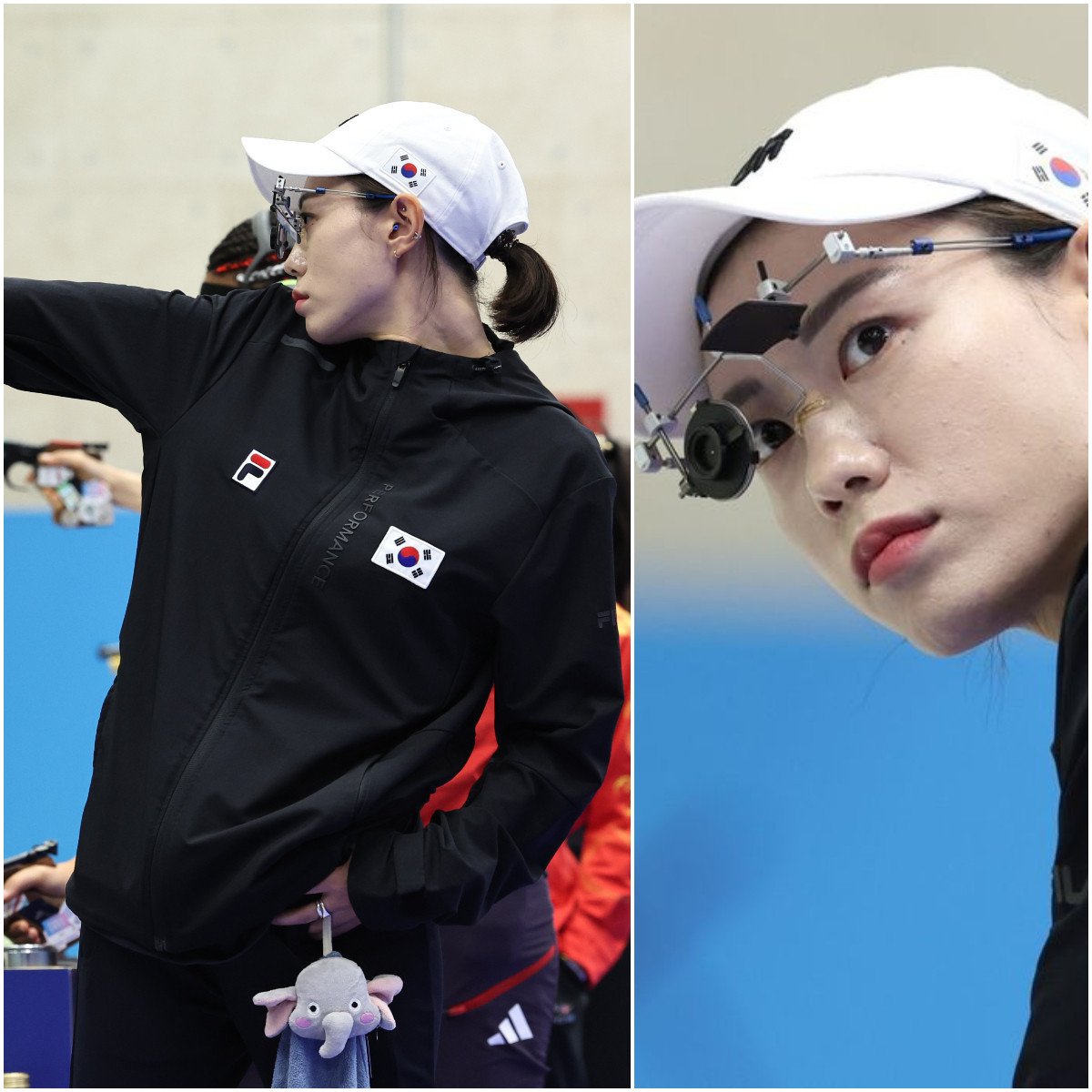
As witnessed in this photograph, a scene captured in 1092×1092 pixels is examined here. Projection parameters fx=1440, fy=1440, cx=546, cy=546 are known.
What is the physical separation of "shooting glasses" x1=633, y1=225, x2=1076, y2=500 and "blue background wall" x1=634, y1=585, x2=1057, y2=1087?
1.14 metres

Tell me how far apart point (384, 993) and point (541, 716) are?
0.37 meters

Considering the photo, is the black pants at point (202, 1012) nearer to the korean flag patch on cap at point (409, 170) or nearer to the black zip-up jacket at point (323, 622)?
the black zip-up jacket at point (323, 622)

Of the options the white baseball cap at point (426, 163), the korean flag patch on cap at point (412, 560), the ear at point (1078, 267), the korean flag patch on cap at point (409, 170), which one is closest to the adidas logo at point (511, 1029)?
the korean flag patch on cap at point (412, 560)

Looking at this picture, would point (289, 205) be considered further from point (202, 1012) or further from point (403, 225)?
point (202, 1012)

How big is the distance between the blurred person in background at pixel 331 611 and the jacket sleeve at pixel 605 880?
1.29m

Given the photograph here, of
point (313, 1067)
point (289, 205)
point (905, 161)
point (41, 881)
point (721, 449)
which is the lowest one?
point (313, 1067)

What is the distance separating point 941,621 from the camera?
57.9 inches

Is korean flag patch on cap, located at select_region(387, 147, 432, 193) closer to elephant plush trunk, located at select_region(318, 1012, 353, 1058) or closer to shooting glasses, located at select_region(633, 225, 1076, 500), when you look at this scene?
shooting glasses, located at select_region(633, 225, 1076, 500)

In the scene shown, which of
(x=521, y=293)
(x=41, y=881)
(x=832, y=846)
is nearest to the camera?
(x=521, y=293)

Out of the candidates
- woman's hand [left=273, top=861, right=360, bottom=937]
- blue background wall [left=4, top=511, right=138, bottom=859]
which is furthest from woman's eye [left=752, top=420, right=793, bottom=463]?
blue background wall [left=4, top=511, right=138, bottom=859]

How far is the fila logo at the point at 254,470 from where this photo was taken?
171cm

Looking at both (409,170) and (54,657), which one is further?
(54,657)

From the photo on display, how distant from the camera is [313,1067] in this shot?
1.67 metres

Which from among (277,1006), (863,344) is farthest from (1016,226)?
(277,1006)
